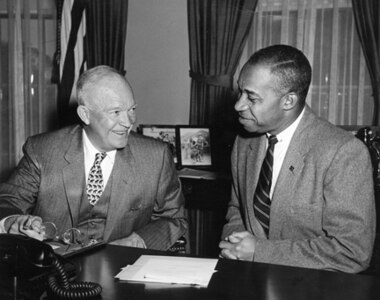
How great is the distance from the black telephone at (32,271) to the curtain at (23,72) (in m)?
4.10

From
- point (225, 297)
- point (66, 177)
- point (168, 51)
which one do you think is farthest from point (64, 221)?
point (168, 51)

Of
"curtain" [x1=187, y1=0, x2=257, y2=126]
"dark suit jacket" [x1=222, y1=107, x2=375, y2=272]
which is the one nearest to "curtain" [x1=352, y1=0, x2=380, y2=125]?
"curtain" [x1=187, y1=0, x2=257, y2=126]

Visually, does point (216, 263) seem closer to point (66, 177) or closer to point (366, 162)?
point (366, 162)

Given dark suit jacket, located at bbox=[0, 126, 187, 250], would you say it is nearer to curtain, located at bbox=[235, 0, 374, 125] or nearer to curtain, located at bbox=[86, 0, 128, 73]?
curtain, located at bbox=[235, 0, 374, 125]

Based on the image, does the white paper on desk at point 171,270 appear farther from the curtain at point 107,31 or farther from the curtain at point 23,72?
the curtain at point 23,72

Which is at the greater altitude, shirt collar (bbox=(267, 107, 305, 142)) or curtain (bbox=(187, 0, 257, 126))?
curtain (bbox=(187, 0, 257, 126))

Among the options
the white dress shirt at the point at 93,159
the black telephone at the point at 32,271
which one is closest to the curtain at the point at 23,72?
the white dress shirt at the point at 93,159

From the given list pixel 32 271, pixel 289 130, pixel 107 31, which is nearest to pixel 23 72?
pixel 107 31

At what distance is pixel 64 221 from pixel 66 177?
225mm

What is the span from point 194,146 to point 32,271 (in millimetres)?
3073

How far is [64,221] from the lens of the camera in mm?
2365

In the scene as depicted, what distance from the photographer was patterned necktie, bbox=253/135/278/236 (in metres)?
2.23

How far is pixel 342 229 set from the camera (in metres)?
1.95

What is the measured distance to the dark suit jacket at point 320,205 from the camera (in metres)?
1.95
